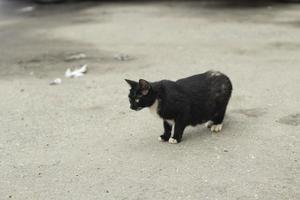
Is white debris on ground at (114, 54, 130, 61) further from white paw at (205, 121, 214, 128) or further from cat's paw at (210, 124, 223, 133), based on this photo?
cat's paw at (210, 124, 223, 133)

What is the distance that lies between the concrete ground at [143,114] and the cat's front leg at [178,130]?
0.29 ft

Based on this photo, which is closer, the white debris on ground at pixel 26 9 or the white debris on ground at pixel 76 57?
the white debris on ground at pixel 76 57

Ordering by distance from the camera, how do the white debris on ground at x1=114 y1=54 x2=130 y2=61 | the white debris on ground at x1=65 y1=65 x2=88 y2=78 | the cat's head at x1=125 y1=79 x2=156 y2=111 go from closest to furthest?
the cat's head at x1=125 y1=79 x2=156 y2=111 → the white debris on ground at x1=65 y1=65 x2=88 y2=78 → the white debris on ground at x1=114 y1=54 x2=130 y2=61

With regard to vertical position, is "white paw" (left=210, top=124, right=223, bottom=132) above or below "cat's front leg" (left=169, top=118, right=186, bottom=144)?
below

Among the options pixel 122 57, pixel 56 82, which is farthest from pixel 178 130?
pixel 122 57

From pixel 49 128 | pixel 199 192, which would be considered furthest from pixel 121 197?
pixel 49 128

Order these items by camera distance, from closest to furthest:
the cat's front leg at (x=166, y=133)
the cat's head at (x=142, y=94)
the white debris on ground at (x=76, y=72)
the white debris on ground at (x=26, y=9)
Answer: the cat's head at (x=142, y=94), the cat's front leg at (x=166, y=133), the white debris on ground at (x=76, y=72), the white debris on ground at (x=26, y=9)

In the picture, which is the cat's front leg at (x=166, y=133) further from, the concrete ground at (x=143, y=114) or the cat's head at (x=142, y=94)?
the cat's head at (x=142, y=94)

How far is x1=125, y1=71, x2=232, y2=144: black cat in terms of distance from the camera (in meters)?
5.75

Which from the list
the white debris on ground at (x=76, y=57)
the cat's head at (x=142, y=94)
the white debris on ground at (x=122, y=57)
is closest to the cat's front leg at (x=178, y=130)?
the cat's head at (x=142, y=94)


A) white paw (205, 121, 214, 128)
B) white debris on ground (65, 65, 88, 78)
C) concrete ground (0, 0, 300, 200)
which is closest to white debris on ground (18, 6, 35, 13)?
concrete ground (0, 0, 300, 200)

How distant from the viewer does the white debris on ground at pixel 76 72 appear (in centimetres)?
906

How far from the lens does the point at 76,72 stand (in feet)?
30.1

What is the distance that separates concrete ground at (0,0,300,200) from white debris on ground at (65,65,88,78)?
0.15m
